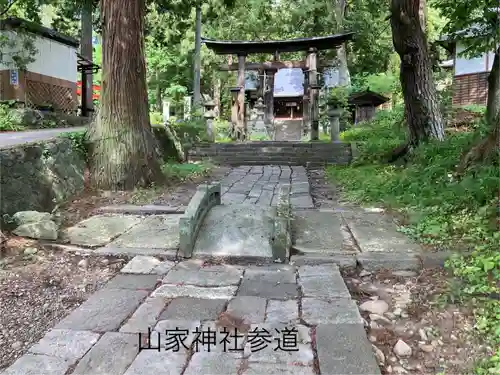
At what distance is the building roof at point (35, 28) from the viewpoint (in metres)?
15.4

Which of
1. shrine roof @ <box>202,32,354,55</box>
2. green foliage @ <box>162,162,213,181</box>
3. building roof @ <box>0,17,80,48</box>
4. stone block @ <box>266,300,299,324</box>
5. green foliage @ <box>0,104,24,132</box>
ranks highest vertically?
building roof @ <box>0,17,80,48</box>

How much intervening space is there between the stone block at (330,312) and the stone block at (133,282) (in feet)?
3.90

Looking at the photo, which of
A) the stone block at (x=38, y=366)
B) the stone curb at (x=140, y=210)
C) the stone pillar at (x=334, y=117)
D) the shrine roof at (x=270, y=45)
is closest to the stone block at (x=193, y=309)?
the stone block at (x=38, y=366)

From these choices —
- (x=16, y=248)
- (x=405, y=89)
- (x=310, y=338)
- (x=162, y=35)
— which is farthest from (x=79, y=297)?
(x=162, y=35)

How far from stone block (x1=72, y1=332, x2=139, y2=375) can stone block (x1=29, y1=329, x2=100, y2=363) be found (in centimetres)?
5

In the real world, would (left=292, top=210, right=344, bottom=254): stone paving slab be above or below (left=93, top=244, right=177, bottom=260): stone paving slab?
above

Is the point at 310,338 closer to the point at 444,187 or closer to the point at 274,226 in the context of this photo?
the point at 274,226

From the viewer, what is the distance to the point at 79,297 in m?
3.29

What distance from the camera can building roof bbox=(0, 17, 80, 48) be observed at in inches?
606

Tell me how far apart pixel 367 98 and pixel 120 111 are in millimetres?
19580

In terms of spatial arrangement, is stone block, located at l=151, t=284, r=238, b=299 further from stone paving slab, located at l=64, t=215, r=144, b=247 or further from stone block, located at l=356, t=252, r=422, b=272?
stone paving slab, located at l=64, t=215, r=144, b=247

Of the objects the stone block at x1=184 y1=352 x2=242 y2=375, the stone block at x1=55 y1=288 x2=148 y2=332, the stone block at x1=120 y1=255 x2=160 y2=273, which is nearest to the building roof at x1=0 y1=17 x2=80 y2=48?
the stone block at x1=120 y1=255 x2=160 y2=273

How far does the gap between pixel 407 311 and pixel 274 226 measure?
1.53 m

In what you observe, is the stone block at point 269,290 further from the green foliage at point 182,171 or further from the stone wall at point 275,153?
the stone wall at point 275,153
